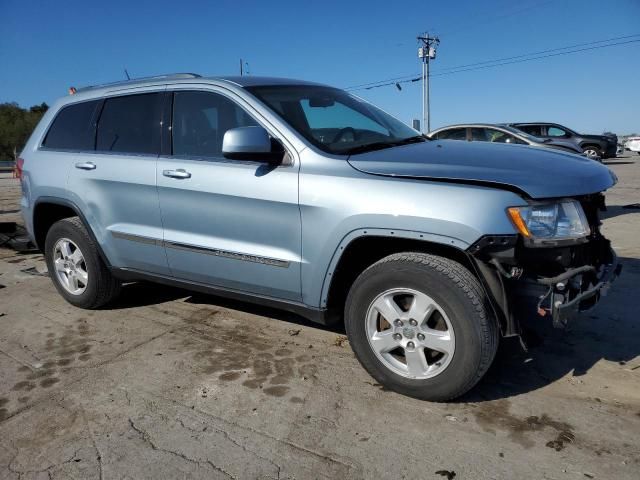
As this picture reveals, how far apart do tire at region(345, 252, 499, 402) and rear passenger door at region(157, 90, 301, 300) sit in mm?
480

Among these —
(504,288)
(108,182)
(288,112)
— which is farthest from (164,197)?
(504,288)

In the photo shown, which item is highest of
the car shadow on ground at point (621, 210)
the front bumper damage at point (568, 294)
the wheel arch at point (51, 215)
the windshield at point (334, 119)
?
the windshield at point (334, 119)

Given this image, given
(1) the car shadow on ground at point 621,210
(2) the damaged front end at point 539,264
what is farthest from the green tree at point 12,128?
(2) the damaged front end at point 539,264

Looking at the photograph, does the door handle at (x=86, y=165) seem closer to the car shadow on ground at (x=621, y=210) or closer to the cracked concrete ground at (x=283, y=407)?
the cracked concrete ground at (x=283, y=407)

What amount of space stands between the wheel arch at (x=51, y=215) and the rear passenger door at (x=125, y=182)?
0.24ft

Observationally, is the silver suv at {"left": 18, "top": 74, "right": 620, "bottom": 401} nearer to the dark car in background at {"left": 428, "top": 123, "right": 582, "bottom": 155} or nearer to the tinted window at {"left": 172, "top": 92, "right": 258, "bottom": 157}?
the tinted window at {"left": 172, "top": 92, "right": 258, "bottom": 157}

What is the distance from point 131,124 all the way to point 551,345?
11.2 feet

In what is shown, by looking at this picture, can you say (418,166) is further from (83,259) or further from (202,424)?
(83,259)

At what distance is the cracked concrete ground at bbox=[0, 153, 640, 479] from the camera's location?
2252mm

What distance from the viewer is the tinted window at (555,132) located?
18.0 meters

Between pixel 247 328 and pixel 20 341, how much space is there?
1661 mm

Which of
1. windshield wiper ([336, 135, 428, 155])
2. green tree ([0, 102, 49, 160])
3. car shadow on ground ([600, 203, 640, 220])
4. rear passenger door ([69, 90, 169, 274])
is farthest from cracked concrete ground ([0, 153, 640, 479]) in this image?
green tree ([0, 102, 49, 160])

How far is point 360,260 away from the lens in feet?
9.92

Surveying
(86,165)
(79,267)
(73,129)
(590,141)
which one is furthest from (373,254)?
(590,141)
